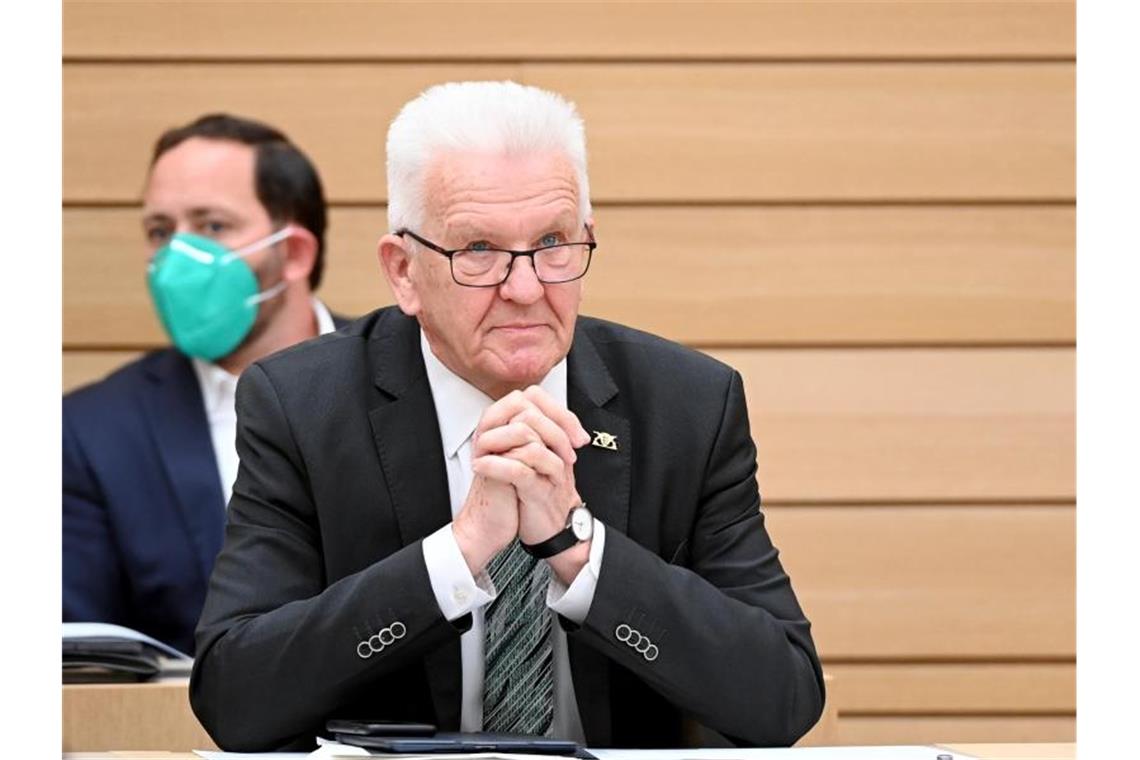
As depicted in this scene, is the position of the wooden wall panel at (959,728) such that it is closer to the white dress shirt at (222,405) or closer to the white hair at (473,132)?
the white dress shirt at (222,405)

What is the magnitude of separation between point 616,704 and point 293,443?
0.52m

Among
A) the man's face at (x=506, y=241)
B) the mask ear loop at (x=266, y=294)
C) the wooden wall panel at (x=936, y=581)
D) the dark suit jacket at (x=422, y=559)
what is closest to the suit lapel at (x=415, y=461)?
the dark suit jacket at (x=422, y=559)

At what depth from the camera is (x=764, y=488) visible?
184 inches

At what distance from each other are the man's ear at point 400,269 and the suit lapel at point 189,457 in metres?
1.73

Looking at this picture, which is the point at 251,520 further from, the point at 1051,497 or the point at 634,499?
the point at 1051,497

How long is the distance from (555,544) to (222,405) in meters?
2.25

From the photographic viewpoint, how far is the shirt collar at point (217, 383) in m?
4.15

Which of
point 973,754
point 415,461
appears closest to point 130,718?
point 415,461

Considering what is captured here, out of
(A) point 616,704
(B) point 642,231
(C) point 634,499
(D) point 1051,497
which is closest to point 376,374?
(C) point 634,499

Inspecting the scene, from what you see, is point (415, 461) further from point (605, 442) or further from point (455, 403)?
point (605, 442)

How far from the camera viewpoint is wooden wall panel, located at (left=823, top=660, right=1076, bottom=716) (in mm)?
4707

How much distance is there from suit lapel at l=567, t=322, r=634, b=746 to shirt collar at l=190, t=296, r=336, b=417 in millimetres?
1881

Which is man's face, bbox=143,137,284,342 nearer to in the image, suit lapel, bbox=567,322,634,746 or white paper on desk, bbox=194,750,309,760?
suit lapel, bbox=567,322,634,746

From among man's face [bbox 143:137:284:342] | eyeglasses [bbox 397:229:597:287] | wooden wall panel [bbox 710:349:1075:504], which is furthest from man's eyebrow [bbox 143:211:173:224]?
eyeglasses [bbox 397:229:597:287]
